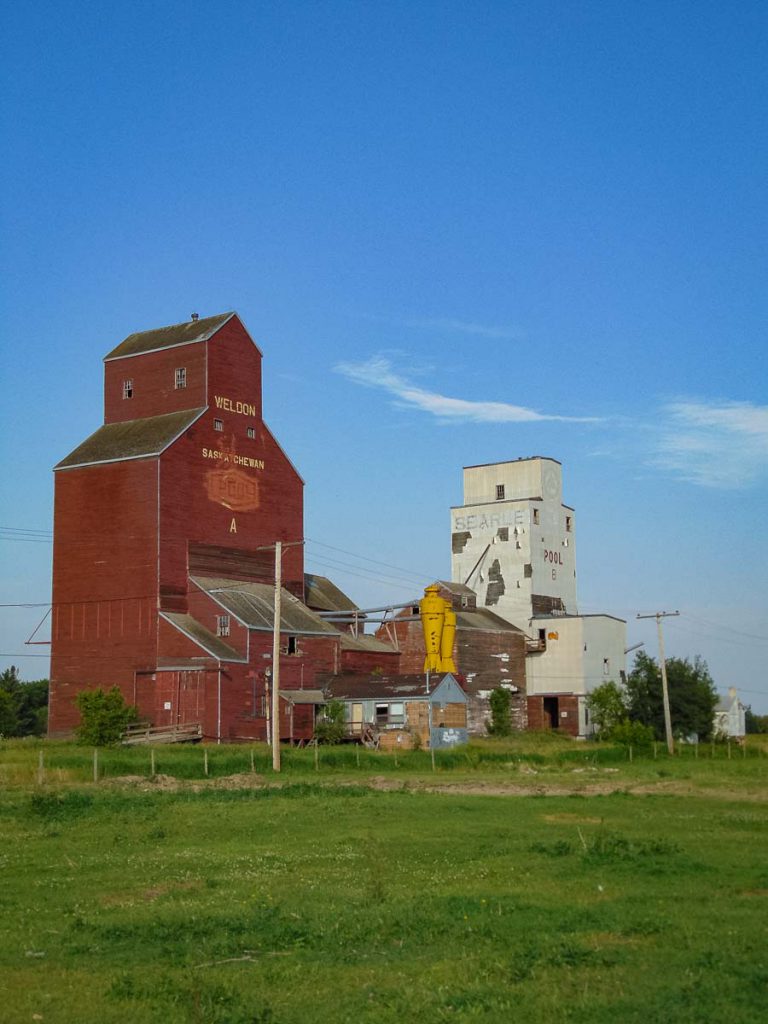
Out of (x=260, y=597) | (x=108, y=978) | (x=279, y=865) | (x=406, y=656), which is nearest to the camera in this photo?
(x=108, y=978)

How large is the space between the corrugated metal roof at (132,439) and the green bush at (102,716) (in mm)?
14237

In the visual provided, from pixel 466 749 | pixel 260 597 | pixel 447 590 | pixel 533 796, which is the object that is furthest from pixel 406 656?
pixel 533 796

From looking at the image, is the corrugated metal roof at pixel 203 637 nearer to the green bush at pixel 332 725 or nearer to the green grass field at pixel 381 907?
the green bush at pixel 332 725

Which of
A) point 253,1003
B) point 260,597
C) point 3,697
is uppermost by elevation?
point 260,597

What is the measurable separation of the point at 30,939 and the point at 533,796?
21925 millimetres

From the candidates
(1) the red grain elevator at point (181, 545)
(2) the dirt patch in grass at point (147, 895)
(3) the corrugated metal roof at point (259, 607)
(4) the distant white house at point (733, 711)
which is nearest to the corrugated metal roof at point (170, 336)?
(1) the red grain elevator at point (181, 545)

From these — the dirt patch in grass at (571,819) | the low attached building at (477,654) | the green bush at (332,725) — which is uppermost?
the low attached building at (477,654)

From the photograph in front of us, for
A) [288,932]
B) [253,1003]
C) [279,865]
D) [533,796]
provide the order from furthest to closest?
[533,796] < [279,865] < [288,932] < [253,1003]

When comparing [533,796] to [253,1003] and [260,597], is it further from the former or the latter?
[260,597]

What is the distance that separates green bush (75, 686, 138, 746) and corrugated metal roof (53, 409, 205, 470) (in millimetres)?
14237

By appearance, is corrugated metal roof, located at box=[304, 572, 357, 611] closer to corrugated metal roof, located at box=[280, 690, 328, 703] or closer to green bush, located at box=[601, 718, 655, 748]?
corrugated metal roof, located at box=[280, 690, 328, 703]

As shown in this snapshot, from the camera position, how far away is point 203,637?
63531mm

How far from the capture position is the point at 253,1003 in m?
12.1

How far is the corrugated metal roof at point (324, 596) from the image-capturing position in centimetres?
8412
